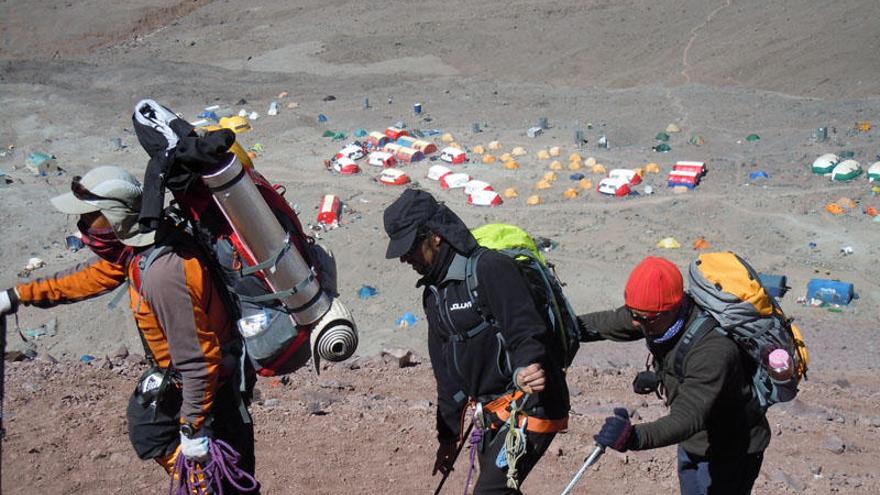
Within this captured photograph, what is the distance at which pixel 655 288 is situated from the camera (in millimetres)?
3982

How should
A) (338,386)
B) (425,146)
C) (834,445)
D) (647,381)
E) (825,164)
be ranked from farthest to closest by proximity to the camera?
(425,146)
(825,164)
(338,386)
(834,445)
(647,381)

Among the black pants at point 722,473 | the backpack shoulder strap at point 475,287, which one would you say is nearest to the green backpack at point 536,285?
the backpack shoulder strap at point 475,287

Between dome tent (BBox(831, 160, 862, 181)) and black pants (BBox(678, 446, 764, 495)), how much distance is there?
10168 millimetres

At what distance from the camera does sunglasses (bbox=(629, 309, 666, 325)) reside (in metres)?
4.05

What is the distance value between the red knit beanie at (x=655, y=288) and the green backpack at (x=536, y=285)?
1.25ft

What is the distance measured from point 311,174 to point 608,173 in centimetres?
455

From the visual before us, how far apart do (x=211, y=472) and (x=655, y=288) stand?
2.05m

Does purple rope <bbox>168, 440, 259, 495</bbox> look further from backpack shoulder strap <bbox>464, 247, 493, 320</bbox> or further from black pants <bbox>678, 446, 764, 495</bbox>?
black pants <bbox>678, 446, 764, 495</bbox>

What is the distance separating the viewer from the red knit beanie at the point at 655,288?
398 centimetres

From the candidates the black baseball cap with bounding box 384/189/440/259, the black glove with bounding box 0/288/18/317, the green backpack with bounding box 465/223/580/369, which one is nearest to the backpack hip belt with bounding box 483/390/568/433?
the green backpack with bounding box 465/223/580/369

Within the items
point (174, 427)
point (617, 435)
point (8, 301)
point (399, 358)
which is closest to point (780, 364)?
point (617, 435)

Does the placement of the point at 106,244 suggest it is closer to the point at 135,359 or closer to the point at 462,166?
the point at 135,359

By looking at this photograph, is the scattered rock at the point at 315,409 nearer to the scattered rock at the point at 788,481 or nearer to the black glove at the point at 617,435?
the scattered rock at the point at 788,481

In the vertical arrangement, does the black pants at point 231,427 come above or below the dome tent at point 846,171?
above
